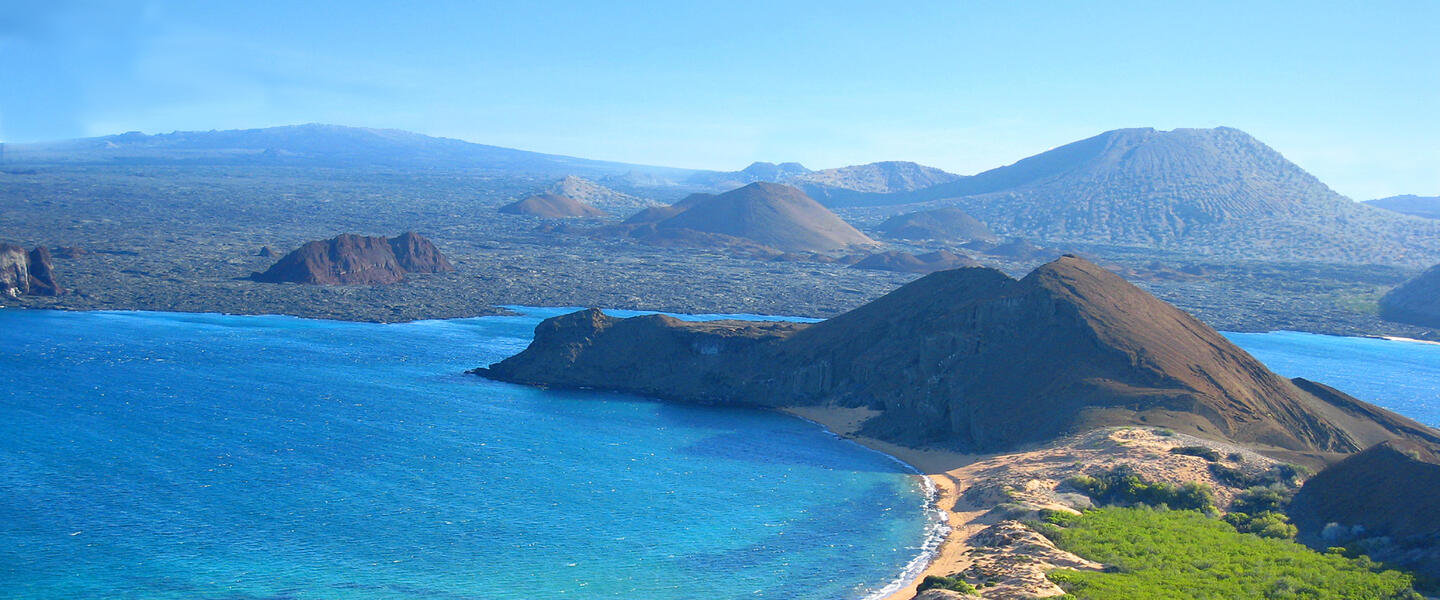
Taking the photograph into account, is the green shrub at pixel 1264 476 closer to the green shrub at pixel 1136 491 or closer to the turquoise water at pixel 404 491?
the green shrub at pixel 1136 491

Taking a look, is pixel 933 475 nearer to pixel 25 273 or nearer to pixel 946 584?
pixel 946 584

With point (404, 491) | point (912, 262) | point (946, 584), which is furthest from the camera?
point (912, 262)

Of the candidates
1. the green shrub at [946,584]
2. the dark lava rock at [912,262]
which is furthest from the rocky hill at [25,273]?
the dark lava rock at [912,262]

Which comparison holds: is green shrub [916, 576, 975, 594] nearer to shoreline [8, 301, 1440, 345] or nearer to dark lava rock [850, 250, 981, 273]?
shoreline [8, 301, 1440, 345]

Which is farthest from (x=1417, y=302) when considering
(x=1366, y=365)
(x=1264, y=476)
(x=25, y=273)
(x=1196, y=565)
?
(x=25, y=273)

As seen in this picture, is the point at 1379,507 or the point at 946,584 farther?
the point at 1379,507

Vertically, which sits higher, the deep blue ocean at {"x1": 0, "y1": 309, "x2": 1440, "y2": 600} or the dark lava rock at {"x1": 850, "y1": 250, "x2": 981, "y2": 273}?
the dark lava rock at {"x1": 850, "y1": 250, "x2": 981, "y2": 273}

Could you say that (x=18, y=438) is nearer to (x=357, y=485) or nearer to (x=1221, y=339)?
(x=357, y=485)

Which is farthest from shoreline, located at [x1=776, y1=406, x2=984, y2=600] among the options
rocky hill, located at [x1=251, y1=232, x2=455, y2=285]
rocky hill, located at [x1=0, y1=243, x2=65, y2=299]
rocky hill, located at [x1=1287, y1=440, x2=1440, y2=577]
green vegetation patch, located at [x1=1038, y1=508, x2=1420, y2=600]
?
rocky hill, located at [x1=0, y1=243, x2=65, y2=299]
